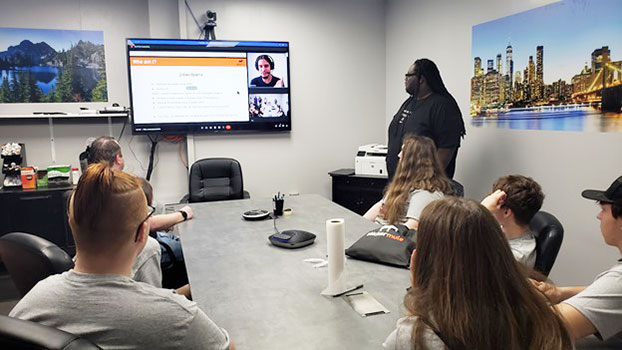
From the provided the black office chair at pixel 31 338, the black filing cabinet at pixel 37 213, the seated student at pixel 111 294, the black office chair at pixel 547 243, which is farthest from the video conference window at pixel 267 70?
the black office chair at pixel 31 338

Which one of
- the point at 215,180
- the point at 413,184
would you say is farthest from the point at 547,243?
the point at 215,180

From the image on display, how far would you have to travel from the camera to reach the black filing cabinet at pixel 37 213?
4082 mm

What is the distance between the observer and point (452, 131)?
144 inches

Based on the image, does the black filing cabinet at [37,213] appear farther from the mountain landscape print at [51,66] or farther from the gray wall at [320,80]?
the mountain landscape print at [51,66]

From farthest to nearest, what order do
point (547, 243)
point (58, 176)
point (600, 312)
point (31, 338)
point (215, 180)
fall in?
point (215, 180) → point (58, 176) → point (547, 243) → point (600, 312) → point (31, 338)

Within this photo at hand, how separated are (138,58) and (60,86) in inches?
33.4

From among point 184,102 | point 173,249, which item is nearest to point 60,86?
point 184,102

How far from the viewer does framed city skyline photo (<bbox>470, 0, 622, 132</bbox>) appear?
2.73 metres

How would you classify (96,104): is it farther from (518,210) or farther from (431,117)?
(518,210)

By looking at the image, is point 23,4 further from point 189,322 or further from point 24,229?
point 189,322

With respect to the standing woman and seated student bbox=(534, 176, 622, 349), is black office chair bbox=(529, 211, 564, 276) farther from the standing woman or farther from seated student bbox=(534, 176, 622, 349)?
the standing woman

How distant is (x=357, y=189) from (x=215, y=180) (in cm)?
149

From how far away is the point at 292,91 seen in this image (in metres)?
5.10

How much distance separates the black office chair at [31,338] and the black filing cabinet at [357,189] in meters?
3.90
